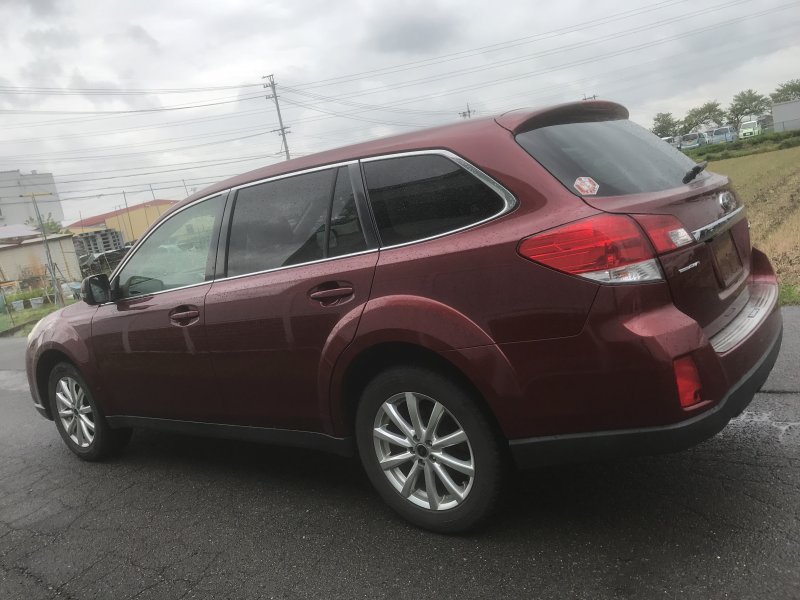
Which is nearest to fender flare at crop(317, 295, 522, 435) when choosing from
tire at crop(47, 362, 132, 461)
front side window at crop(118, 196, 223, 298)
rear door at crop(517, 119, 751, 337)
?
rear door at crop(517, 119, 751, 337)

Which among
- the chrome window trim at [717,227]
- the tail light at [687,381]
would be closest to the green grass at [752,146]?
the chrome window trim at [717,227]

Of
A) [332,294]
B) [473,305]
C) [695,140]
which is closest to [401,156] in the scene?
[332,294]

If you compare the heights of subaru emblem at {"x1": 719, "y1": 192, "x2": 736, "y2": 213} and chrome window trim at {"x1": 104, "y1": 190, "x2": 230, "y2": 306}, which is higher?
chrome window trim at {"x1": 104, "y1": 190, "x2": 230, "y2": 306}

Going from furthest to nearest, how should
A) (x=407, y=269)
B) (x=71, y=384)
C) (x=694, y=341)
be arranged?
(x=71, y=384) → (x=407, y=269) → (x=694, y=341)

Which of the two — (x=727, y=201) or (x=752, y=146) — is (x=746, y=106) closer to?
(x=752, y=146)

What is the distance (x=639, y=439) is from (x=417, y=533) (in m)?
1.18

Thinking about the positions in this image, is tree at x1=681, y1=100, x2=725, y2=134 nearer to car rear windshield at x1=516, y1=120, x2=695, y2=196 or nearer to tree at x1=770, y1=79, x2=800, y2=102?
tree at x1=770, y1=79, x2=800, y2=102

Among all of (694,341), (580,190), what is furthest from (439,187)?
(694,341)

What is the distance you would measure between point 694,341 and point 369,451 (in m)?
1.49

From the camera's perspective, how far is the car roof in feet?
9.36

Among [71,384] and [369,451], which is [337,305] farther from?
[71,384]

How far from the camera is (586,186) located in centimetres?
263

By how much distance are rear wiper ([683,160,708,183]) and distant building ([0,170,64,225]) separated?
10709 centimetres

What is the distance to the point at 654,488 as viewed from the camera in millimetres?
3154
